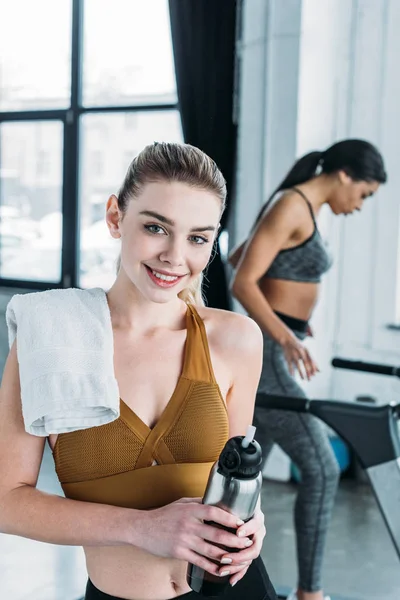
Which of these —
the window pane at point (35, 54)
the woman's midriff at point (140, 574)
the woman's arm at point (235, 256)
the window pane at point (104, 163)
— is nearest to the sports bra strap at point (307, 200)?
the woman's arm at point (235, 256)

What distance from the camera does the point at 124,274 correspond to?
1078mm

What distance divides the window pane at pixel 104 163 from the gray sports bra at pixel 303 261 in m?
2.36

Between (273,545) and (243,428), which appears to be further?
(273,545)

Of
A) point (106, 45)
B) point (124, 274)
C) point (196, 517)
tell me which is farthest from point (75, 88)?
point (196, 517)

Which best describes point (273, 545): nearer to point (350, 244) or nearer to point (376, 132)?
point (350, 244)

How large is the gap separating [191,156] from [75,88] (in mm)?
4059

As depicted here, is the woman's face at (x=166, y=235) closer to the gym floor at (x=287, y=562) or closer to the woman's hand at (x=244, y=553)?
the woman's hand at (x=244, y=553)

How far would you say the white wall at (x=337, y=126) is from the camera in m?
3.55

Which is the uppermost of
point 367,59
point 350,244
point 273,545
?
point 367,59

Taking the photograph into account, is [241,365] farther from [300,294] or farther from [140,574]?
[300,294]

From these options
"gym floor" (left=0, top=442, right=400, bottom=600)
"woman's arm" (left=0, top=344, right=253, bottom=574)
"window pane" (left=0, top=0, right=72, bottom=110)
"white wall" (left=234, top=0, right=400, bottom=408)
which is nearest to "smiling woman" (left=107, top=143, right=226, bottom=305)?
"woman's arm" (left=0, top=344, right=253, bottom=574)

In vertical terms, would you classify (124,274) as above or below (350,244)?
above

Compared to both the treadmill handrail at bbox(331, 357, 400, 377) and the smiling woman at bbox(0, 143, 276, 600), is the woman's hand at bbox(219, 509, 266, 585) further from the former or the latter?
the treadmill handrail at bbox(331, 357, 400, 377)

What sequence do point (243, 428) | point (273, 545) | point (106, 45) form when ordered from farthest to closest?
point (106, 45)
point (273, 545)
point (243, 428)
